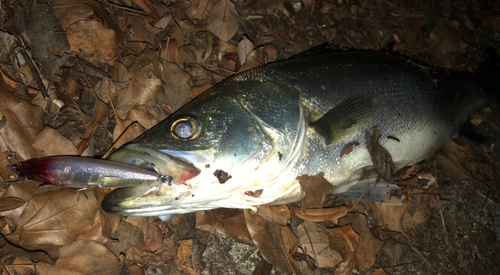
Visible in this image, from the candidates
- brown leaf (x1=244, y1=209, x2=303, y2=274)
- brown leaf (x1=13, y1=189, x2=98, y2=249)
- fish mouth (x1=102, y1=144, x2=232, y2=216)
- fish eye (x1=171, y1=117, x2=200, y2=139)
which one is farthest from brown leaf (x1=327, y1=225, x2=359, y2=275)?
brown leaf (x1=13, y1=189, x2=98, y2=249)

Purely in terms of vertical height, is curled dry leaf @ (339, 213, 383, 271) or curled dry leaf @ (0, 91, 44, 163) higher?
curled dry leaf @ (0, 91, 44, 163)

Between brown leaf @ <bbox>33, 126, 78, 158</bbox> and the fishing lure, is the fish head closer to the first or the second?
the fishing lure

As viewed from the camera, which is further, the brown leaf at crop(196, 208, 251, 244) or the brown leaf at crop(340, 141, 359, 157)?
the brown leaf at crop(196, 208, 251, 244)

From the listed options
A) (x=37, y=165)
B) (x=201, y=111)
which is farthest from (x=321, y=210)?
(x=37, y=165)

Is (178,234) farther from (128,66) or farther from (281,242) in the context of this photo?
(128,66)

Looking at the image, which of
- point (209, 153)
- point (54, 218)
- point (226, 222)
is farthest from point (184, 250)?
point (209, 153)

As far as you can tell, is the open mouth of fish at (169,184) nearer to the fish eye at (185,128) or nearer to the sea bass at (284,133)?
the sea bass at (284,133)

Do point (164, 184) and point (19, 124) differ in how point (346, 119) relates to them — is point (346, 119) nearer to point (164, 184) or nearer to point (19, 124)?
point (164, 184)

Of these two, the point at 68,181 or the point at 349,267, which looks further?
the point at 349,267

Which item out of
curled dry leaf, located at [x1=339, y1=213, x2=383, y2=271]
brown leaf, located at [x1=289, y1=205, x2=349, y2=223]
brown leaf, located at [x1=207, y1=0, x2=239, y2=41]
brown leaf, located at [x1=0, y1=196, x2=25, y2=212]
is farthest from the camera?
brown leaf, located at [x1=207, y1=0, x2=239, y2=41]
